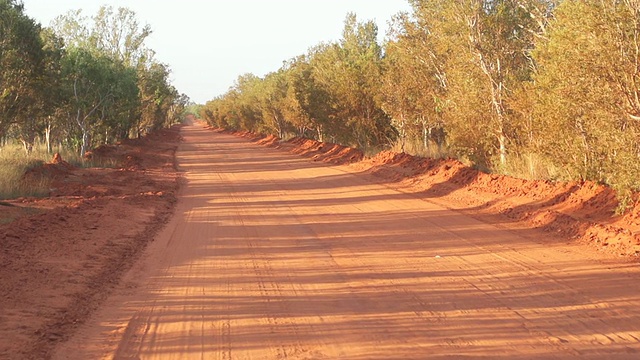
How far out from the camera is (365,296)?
305 inches

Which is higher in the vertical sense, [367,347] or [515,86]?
[515,86]

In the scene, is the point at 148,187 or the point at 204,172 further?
the point at 204,172

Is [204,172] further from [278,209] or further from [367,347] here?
[367,347]

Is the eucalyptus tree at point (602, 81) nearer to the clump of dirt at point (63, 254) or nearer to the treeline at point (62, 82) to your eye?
the clump of dirt at point (63, 254)

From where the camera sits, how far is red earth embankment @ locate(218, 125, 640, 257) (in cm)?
1075

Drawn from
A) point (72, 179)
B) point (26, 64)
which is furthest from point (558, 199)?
point (26, 64)

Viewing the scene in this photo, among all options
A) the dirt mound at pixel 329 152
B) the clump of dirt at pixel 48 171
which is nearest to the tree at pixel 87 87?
the clump of dirt at pixel 48 171

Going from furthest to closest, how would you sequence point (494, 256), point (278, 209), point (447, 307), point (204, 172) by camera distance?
point (204, 172)
point (278, 209)
point (494, 256)
point (447, 307)

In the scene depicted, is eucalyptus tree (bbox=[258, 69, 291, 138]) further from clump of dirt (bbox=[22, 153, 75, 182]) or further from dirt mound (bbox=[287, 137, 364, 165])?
clump of dirt (bbox=[22, 153, 75, 182])

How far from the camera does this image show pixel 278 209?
51.7 feet

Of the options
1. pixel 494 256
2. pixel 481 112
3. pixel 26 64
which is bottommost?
pixel 494 256

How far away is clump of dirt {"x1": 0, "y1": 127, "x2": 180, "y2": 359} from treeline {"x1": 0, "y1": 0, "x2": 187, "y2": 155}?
5.81m

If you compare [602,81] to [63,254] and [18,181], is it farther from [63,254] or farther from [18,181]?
[18,181]

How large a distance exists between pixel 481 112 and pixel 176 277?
41.2 ft
